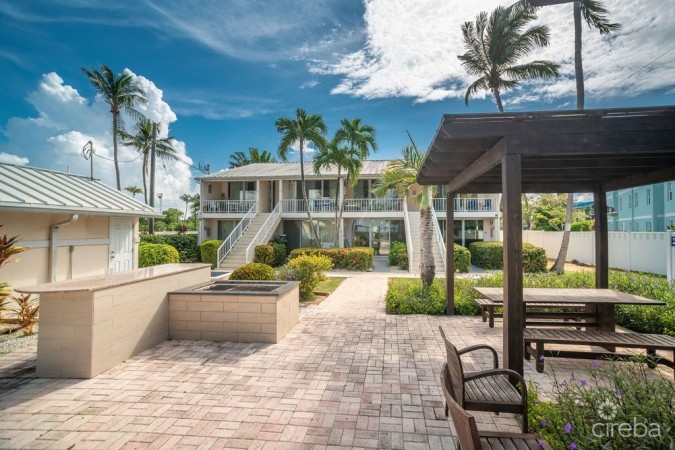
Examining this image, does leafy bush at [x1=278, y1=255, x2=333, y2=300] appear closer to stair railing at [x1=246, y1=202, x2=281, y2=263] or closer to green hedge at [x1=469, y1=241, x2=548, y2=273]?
stair railing at [x1=246, y1=202, x2=281, y2=263]

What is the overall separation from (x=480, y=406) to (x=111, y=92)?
28248mm

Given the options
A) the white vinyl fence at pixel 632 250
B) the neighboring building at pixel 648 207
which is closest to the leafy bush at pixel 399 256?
the white vinyl fence at pixel 632 250

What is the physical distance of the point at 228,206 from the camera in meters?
20.1

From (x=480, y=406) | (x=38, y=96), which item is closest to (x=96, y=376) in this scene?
(x=480, y=406)

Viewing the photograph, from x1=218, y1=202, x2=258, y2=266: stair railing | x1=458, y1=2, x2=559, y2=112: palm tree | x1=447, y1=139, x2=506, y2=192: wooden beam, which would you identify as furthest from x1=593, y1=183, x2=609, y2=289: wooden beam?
x1=218, y1=202, x2=258, y2=266: stair railing

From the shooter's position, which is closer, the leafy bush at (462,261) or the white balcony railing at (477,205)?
the leafy bush at (462,261)

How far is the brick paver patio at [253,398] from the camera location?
2887 millimetres

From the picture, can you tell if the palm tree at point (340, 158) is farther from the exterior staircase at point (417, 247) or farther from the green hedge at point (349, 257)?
the exterior staircase at point (417, 247)

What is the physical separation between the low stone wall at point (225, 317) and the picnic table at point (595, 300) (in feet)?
13.3

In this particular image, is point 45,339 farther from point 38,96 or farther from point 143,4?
point 38,96

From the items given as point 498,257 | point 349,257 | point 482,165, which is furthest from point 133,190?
point 482,165

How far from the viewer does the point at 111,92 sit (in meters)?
21.8

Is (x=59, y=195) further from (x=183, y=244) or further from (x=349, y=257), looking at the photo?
(x=183, y=244)
